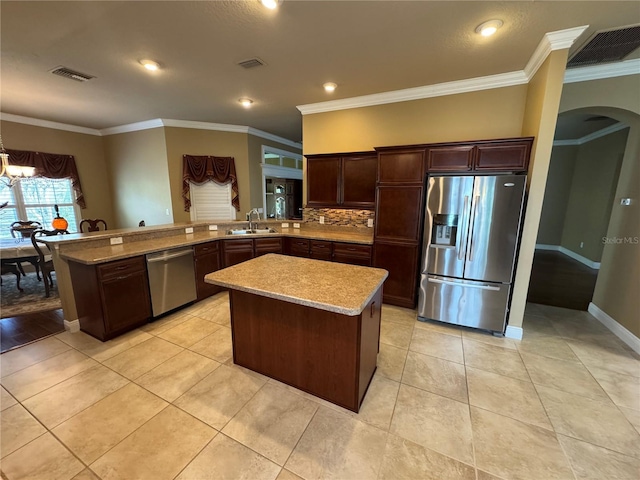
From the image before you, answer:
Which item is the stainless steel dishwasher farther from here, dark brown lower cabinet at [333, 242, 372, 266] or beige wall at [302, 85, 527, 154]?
beige wall at [302, 85, 527, 154]

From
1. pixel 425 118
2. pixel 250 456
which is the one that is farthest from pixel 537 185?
pixel 250 456

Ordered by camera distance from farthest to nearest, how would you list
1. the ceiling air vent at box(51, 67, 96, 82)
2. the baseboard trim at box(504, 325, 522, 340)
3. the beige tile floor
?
the ceiling air vent at box(51, 67, 96, 82) < the baseboard trim at box(504, 325, 522, 340) < the beige tile floor

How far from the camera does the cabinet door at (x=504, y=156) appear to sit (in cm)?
272

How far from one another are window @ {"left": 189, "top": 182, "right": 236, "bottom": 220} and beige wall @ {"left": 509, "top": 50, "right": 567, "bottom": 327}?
5.37 meters

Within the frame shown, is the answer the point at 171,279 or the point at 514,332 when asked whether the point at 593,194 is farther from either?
the point at 171,279

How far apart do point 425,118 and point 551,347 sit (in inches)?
126

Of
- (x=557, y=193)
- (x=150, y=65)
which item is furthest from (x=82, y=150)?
(x=557, y=193)

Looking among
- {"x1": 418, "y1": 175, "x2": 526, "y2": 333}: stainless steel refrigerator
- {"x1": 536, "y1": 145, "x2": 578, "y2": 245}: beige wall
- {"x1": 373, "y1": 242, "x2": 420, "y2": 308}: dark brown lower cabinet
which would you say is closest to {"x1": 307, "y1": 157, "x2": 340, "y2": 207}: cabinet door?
{"x1": 373, "y1": 242, "x2": 420, "y2": 308}: dark brown lower cabinet

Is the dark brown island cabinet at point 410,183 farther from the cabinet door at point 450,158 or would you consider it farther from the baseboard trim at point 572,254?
the baseboard trim at point 572,254

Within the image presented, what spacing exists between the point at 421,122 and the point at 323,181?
5.54 feet

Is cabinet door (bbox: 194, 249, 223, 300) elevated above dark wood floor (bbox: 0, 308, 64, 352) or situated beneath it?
elevated above

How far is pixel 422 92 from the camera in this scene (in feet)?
11.7

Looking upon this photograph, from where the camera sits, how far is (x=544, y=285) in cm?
461

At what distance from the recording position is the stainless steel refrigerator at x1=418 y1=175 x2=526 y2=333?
269 cm
